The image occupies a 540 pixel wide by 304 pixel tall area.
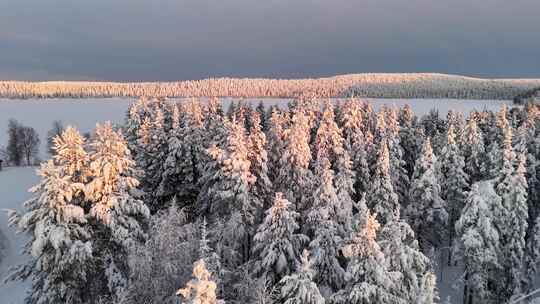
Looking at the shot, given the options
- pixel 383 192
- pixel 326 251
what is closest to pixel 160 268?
pixel 326 251

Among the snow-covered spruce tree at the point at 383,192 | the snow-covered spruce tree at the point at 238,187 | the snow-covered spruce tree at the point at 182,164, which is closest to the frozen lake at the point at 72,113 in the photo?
the snow-covered spruce tree at the point at 182,164

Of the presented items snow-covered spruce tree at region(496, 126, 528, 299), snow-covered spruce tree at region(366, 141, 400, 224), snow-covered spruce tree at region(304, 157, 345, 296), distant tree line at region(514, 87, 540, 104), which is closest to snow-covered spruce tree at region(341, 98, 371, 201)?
snow-covered spruce tree at region(366, 141, 400, 224)

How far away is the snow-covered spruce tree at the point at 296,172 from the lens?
104ft

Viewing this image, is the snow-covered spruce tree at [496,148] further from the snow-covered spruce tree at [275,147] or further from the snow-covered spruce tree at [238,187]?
the snow-covered spruce tree at [238,187]

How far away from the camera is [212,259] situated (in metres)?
15.8

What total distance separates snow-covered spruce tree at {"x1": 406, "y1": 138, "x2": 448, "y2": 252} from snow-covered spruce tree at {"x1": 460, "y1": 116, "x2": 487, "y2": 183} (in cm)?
709

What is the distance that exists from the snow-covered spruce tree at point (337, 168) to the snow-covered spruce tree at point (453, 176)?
31.9 ft

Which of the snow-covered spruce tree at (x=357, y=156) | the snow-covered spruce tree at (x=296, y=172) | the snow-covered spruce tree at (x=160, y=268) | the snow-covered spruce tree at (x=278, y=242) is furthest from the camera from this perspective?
the snow-covered spruce tree at (x=357, y=156)

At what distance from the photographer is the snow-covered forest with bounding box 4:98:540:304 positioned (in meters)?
16.8

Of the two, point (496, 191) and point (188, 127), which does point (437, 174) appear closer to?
point (496, 191)

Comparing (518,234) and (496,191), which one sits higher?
(496,191)

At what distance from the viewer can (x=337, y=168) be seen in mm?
36812

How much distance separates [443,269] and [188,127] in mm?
27349

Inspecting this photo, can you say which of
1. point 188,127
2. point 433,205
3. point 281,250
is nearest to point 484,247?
point 433,205
